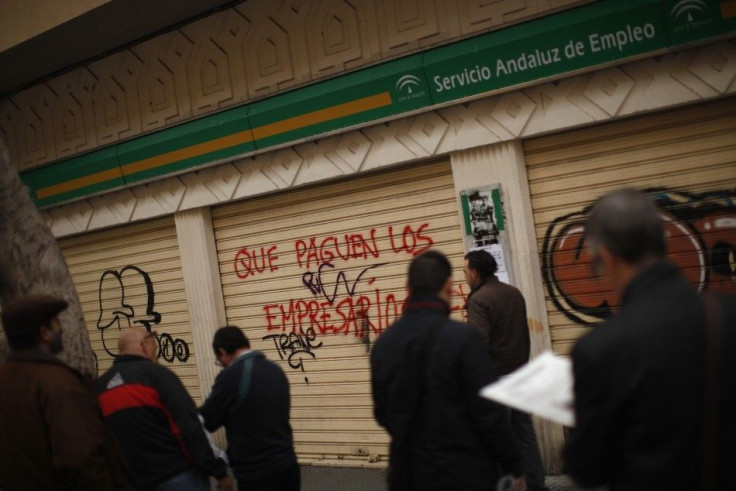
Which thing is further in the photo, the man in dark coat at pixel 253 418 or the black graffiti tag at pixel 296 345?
the black graffiti tag at pixel 296 345

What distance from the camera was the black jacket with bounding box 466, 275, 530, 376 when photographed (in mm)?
6012

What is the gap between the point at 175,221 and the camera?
1030cm

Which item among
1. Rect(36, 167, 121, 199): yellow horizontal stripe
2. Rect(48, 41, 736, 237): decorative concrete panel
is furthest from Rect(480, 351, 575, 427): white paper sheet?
Rect(36, 167, 121, 199): yellow horizontal stripe

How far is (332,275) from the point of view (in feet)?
29.7

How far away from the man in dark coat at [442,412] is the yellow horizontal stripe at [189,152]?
606 centimetres

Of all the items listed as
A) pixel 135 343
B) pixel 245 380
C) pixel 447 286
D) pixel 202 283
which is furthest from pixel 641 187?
pixel 202 283

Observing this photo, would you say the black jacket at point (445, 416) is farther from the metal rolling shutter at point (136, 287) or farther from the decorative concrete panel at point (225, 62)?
the metal rolling shutter at point (136, 287)

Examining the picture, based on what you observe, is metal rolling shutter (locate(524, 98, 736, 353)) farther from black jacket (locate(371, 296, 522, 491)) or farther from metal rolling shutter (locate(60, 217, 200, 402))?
metal rolling shutter (locate(60, 217, 200, 402))

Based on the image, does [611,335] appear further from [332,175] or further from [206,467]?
[332,175]

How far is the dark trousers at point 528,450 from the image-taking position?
6129 millimetres

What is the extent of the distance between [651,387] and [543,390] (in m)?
0.49

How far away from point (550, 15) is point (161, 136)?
16.7ft

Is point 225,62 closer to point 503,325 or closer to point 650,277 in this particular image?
point 503,325

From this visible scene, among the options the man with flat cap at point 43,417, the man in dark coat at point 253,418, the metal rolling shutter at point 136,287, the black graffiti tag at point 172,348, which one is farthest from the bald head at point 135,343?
the black graffiti tag at point 172,348
